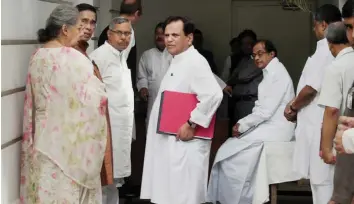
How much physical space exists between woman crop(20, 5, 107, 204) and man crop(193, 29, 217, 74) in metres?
→ 4.06

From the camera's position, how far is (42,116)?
363 centimetres

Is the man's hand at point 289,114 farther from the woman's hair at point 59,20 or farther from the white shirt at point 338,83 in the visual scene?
the woman's hair at point 59,20

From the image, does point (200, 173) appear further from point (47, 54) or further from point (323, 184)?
point (47, 54)

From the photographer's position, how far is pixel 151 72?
6.81m

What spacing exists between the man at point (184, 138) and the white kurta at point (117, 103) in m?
0.25

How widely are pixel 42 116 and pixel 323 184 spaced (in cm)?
195

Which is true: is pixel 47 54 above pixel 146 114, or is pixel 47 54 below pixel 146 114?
above

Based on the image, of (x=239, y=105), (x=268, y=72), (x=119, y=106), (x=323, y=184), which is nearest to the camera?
(x=323, y=184)

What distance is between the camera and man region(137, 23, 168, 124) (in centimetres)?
664

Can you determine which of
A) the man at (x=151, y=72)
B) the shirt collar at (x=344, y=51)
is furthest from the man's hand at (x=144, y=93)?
the shirt collar at (x=344, y=51)

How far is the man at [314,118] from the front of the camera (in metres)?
4.51

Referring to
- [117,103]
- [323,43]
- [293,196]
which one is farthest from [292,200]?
[117,103]

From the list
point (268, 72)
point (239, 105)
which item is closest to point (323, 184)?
point (268, 72)

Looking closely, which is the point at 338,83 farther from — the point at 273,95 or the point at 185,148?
the point at 273,95
